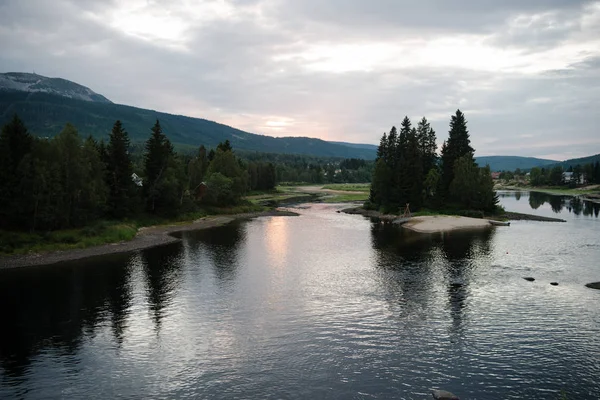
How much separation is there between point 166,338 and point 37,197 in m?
41.9

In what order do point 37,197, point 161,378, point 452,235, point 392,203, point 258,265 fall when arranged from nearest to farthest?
point 161,378 → point 258,265 → point 37,197 → point 452,235 → point 392,203

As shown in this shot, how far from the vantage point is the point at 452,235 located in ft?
272

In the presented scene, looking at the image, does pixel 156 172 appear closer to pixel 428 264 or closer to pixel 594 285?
pixel 428 264

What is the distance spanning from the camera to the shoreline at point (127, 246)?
56.1 meters

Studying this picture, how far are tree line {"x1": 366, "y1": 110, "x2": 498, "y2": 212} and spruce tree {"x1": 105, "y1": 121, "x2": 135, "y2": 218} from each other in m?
67.8

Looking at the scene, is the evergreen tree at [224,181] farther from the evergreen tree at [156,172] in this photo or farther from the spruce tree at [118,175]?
the spruce tree at [118,175]

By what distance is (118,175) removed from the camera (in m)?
83.3

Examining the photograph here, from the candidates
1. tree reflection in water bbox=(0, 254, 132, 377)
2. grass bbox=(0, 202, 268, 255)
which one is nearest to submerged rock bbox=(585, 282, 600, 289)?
tree reflection in water bbox=(0, 254, 132, 377)

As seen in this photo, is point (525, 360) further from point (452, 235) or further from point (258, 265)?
point (452, 235)

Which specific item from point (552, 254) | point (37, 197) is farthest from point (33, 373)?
point (552, 254)

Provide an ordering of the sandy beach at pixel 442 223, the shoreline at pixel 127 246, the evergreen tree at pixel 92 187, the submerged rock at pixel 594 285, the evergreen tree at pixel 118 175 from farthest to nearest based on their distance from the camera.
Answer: the sandy beach at pixel 442 223 < the evergreen tree at pixel 118 175 < the evergreen tree at pixel 92 187 < the shoreline at pixel 127 246 < the submerged rock at pixel 594 285

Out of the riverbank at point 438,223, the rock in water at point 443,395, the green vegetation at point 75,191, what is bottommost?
the rock in water at point 443,395

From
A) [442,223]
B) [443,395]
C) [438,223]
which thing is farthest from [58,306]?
[442,223]

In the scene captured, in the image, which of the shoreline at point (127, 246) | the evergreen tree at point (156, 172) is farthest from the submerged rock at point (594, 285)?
the evergreen tree at point (156, 172)
